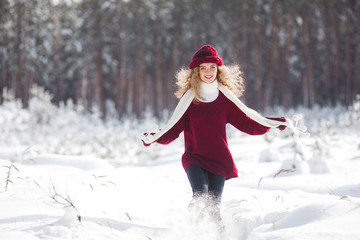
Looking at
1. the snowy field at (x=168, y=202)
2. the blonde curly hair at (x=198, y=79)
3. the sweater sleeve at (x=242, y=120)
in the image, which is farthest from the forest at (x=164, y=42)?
the sweater sleeve at (x=242, y=120)

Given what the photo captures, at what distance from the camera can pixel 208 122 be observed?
3408 millimetres

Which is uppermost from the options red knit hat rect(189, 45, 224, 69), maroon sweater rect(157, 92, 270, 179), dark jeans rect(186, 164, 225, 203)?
red knit hat rect(189, 45, 224, 69)

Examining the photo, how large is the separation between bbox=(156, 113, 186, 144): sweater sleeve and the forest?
16089 mm

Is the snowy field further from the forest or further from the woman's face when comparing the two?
the forest

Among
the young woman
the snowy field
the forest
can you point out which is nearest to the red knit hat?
the young woman

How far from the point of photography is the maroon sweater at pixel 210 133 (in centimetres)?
335

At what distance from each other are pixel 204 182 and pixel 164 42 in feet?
97.8

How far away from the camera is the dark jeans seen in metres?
3.19

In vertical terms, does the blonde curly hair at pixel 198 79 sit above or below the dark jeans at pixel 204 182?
above

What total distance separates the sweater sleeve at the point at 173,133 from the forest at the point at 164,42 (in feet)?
52.8

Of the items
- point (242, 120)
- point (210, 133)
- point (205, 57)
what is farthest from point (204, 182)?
point (205, 57)

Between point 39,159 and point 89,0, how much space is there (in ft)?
58.7

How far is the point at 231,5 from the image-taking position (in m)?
27.5

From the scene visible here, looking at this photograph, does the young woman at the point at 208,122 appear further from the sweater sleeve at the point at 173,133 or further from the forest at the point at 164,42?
the forest at the point at 164,42
